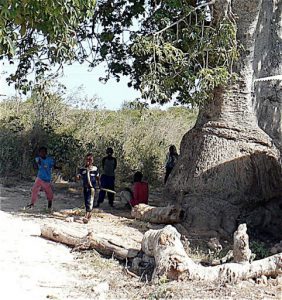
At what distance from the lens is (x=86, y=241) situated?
775 centimetres

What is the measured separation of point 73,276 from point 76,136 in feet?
36.4

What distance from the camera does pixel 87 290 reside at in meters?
6.18

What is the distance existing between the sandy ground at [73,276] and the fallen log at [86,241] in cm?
11

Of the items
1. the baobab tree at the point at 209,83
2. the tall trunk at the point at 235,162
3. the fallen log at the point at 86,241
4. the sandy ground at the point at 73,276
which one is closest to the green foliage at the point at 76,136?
the baobab tree at the point at 209,83

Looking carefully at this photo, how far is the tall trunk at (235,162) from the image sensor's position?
1004cm

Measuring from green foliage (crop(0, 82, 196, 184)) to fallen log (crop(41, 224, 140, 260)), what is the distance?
724cm

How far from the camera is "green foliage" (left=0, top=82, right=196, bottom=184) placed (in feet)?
52.3

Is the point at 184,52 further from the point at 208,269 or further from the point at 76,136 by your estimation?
the point at 76,136

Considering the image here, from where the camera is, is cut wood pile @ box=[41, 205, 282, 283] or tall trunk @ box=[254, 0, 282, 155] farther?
tall trunk @ box=[254, 0, 282, 155]

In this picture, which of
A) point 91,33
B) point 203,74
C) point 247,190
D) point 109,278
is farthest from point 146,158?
point 109,278

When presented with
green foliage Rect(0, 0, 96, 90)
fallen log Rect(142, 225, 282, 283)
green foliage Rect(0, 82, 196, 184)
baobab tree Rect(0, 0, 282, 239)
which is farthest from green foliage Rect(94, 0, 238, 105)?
green foliage Rect(0, 82, 196, 184)

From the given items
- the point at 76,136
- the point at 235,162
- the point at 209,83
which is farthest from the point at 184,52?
the point at 76,136

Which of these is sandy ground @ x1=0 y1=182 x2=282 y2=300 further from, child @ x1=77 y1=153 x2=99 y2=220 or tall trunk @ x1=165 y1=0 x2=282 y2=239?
tall trunk @ x1=165 y1=0 x2=282 y2=239

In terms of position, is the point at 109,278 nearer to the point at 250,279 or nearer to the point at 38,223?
the point at 250,279
